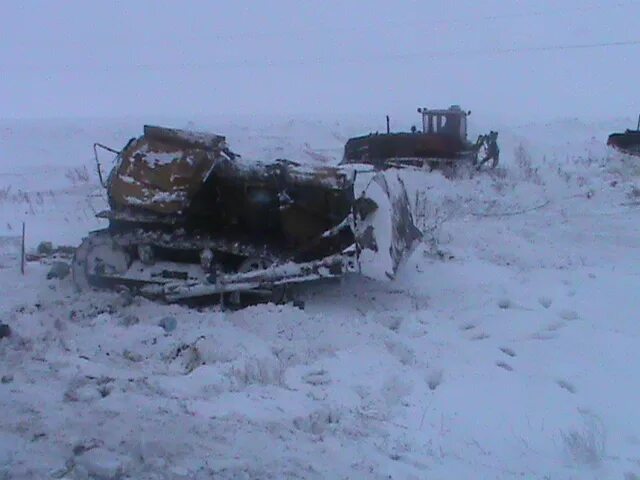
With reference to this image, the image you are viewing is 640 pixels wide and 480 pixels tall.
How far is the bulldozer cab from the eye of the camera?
23047mm

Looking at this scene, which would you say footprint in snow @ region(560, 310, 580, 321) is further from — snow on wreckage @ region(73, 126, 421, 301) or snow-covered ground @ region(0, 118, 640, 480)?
snow on wreckage @ region(73, 126, 421, 301)

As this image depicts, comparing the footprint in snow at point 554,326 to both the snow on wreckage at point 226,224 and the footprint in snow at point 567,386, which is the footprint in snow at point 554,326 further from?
the snow on wreckage at point 226,224

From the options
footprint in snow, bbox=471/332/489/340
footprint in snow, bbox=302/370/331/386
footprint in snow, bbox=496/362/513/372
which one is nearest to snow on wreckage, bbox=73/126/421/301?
footprint in snow, bbox=471/332/489/340

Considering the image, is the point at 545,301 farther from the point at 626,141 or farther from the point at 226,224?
the point at 626,141

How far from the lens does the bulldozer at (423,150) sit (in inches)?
857

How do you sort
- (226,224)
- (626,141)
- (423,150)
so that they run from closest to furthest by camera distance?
(226,224) → (423,150) → (626,141)

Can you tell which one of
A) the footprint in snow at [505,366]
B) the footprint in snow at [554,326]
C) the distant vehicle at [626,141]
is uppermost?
the distant vehicle at [626,141]

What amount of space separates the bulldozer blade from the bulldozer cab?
14860 mm

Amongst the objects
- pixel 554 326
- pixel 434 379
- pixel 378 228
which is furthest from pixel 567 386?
pixel 378 228

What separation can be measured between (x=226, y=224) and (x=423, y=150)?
47.2 feet

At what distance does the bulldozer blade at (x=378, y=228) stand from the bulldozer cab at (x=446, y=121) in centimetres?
1486

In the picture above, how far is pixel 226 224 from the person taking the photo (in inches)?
329

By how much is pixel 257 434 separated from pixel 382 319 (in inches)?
118

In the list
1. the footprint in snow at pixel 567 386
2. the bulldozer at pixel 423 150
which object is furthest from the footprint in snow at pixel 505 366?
the bulldozer at pixel 423 150
